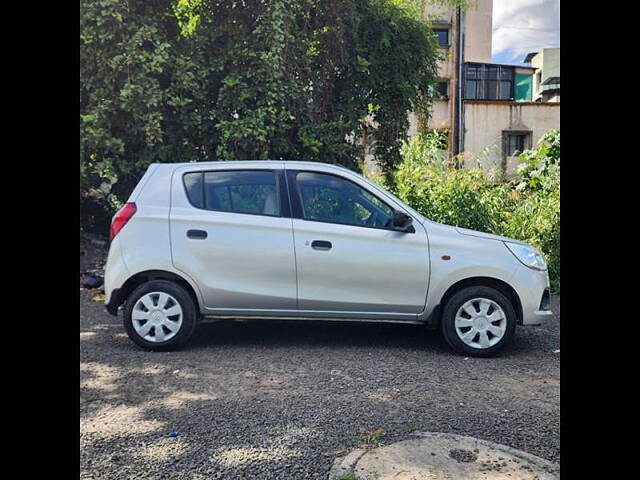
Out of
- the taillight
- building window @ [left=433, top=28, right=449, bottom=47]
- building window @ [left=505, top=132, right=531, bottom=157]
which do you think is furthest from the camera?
building window @ [left=505, top=132, right=531, bottom=157]

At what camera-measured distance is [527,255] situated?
5.42 meters

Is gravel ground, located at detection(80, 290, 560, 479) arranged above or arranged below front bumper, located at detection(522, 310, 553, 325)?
below

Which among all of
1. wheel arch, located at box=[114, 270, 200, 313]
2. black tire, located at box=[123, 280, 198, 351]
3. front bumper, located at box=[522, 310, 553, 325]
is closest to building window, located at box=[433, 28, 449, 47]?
front bumper, located at box=[522, 310, 553, 325]

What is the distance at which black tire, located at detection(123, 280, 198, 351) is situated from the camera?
211 inches

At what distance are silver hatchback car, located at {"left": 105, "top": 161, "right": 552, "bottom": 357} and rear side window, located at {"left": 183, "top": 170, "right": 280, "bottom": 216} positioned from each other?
0.02 metres

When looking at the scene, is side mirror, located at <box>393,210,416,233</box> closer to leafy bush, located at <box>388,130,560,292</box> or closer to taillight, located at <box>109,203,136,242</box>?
taillight, located at <box>109,203,136,242</box>

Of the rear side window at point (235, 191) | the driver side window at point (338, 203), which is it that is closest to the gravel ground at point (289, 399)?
the driver side window at point (338, 203)

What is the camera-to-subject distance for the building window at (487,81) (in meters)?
26.3

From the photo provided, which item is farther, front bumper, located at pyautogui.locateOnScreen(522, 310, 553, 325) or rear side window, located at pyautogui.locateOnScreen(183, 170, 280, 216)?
rear side window, located at pyautogui.locateOnScreen(183, 170, 280, 216)

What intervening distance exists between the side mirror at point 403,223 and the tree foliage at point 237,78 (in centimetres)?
352

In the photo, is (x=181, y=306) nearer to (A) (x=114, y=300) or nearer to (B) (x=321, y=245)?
(A) (x=114, y=300)

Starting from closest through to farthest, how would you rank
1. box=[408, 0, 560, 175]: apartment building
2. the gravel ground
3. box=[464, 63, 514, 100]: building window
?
the gravel ground
box=[408, 0, 560, 175]: apartment building
box=[464, 63, 514, 100]: building window

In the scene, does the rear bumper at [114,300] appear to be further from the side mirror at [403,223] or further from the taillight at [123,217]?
the side mirror at [403,223]
